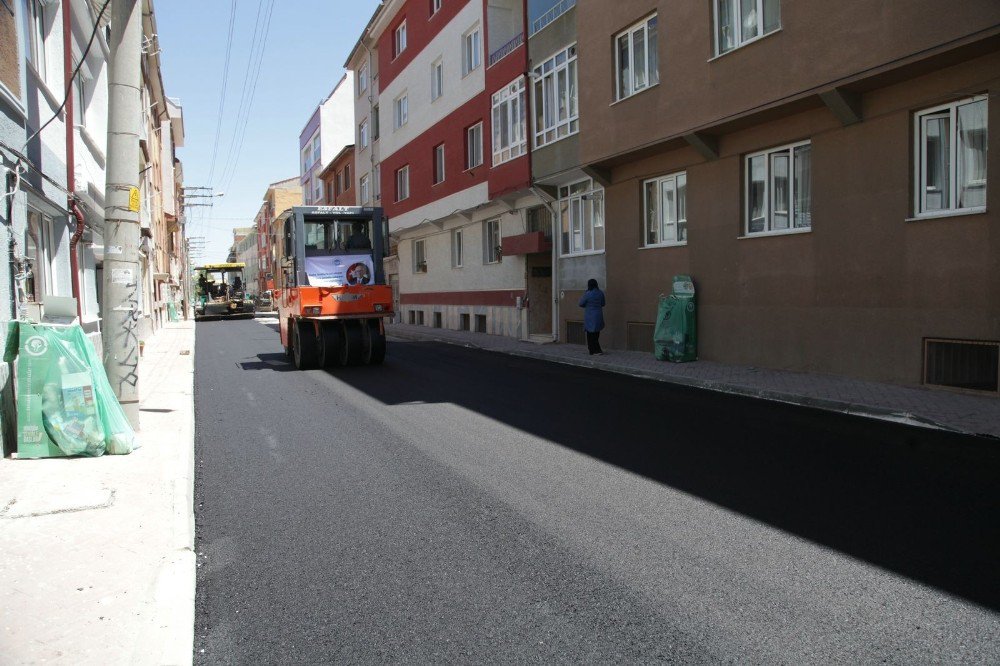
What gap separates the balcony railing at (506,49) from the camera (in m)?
19.9

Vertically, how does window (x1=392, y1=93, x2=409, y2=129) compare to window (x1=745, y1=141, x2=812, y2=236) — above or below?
above

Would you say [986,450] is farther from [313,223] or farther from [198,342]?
[198,342]

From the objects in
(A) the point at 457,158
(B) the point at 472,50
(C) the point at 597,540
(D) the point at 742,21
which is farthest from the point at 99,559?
(B) the point at 472,50

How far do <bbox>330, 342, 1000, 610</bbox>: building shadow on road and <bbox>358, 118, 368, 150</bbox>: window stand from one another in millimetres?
26804

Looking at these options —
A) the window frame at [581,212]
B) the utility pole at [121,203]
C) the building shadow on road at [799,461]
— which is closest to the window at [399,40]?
the window frame at [581,212]

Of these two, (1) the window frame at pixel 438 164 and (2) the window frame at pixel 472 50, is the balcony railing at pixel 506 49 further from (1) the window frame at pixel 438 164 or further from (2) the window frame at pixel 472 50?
(1) the window frame at pixel 438 164

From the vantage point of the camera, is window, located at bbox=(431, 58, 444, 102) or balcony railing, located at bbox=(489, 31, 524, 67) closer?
balcony railing, located at bbox=(489, 31, 524, 67)

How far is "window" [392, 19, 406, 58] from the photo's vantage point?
99.2ft

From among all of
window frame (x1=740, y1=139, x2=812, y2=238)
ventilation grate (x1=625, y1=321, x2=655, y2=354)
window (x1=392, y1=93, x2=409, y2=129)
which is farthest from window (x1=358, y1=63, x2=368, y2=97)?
window frame (x1=740, y1=139, x2=812, y2=238)

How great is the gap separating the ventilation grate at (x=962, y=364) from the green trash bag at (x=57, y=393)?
31.3 feet

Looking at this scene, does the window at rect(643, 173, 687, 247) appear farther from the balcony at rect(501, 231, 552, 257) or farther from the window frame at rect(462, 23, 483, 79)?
the window frame at rect(462, 23, 483, 79)

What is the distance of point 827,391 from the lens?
31.3 ft

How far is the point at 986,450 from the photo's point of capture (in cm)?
653

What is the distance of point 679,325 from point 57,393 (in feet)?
33.3
